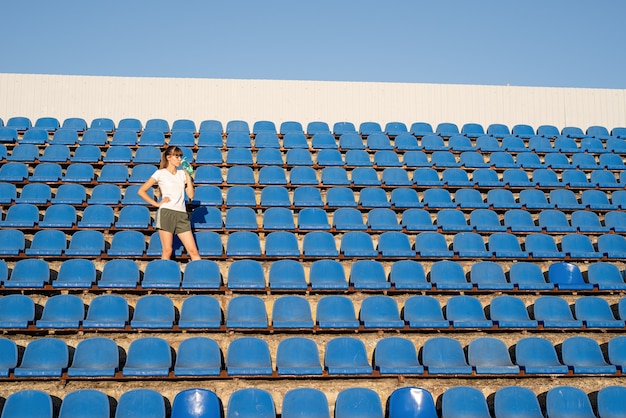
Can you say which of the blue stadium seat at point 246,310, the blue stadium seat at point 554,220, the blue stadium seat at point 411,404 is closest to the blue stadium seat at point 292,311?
the blue stadium seat at point 246,310

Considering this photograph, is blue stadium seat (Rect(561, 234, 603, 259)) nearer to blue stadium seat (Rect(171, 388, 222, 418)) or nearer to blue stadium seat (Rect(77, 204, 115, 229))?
blue stadium seat (Rect(171, 388, 222, 418))

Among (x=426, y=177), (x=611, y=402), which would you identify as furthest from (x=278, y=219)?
(x=611, y=402)

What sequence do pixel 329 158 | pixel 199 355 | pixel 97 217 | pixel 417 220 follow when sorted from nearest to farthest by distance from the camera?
pixel 199 355, pixel 97 217, pixel 417 220, pixel 329 158

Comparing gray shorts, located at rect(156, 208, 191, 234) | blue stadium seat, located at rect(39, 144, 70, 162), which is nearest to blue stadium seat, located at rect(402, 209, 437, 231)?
gray shorts, located at rect(156, 208, 191, 234)

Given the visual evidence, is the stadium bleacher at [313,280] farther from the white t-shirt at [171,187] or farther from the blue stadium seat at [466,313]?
the white t-shirt at [171,187]

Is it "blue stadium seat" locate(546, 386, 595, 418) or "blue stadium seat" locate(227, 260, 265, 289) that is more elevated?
"blue stadium seat" locate(227, 260, 265, 289)

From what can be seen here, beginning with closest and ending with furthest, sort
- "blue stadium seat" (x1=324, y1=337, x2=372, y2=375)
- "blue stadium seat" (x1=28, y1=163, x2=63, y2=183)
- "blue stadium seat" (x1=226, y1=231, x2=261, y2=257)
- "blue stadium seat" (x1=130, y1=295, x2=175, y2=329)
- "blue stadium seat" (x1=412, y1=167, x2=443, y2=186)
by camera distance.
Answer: "blue stadium seat" (x1=324, y1=337, x2=372, y2=375), "blue stadium seat" (x1=130, y1=295, x2=175, y2=329), "blue stadium seat" (x1=226, y1=231, x2=261, y2=257), "blue stadium seat" (x1=28, y1=163, x2=63, y2=183), "blue stadium seat" (x1=412, y1=167, x2=443, y2=186)

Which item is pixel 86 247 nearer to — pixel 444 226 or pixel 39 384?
pixel 39 384

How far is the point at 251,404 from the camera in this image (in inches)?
187

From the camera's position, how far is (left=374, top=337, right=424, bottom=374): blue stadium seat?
5.36 meters

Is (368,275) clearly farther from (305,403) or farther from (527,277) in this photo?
(305,403)

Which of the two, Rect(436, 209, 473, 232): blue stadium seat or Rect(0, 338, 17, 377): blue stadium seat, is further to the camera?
Rect(436, 209, 473, 232): blue stadium seat

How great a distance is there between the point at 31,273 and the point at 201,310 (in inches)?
67.3

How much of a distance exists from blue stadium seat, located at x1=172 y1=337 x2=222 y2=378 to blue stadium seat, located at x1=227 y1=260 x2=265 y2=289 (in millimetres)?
970
